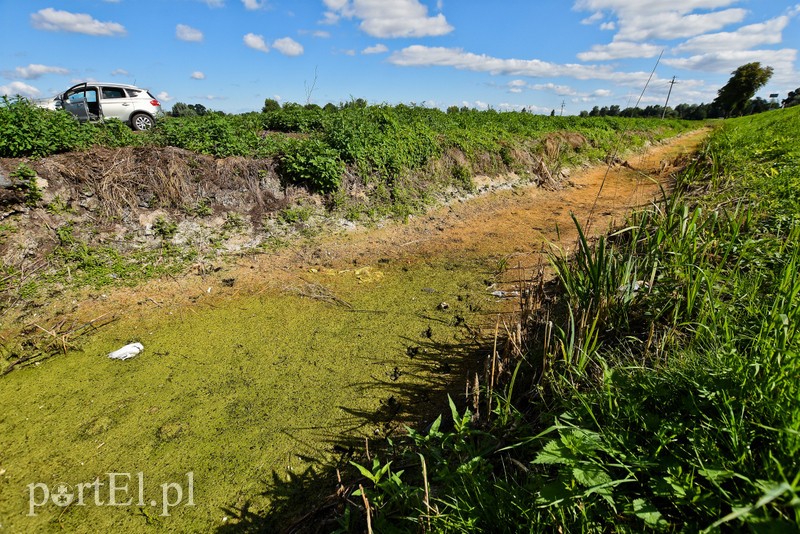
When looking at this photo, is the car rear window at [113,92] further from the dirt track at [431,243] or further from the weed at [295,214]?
the dirt track at [431,243]

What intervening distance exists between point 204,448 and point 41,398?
155 centimetres

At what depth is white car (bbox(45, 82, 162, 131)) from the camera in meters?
9.06

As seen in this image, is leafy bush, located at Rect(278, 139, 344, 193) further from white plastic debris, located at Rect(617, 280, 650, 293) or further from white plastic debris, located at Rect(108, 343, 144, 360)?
white plastic debris, located at Rect(617, 280, 650, 293)

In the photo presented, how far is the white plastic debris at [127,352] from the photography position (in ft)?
11.2

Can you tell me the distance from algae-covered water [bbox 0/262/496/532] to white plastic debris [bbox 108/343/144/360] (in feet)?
0.20

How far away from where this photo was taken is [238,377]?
3209mm

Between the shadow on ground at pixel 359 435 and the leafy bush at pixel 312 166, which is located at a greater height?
the leafy bush at pixel 312 166

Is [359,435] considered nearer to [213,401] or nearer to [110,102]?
[213,401]

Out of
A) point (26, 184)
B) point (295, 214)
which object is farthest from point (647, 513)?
point (26, 184)

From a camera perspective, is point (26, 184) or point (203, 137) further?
point (203, 137)

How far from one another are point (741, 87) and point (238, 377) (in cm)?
6575

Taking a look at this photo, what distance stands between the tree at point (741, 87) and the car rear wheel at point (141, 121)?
62790 millimetres

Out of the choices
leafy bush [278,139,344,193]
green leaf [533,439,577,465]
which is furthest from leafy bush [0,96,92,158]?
green leaf [533,439,577,465]

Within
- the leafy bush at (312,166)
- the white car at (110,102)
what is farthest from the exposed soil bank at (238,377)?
the white car at (110,102)
